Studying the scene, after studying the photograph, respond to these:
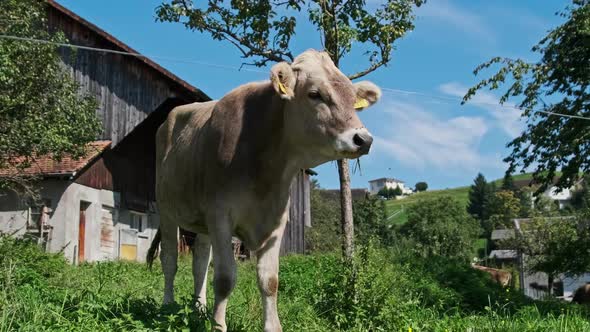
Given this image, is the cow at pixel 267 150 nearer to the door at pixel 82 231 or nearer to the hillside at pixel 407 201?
the door at pixel 82 231

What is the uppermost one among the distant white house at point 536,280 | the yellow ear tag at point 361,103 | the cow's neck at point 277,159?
the yellow ear tag at point 361,103

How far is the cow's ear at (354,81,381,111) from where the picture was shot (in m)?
5.54

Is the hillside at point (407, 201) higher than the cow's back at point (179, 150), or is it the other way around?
the hillside at point (407, 201)

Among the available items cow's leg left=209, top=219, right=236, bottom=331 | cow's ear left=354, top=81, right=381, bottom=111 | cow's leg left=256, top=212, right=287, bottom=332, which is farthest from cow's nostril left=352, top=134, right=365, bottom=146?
cow's leg left=209, top=219, right=236, bottom=331

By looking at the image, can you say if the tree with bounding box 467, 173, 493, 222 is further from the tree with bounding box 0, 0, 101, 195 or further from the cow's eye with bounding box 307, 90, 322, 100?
the cow's eye with bounding box 307, 90, 322, 100

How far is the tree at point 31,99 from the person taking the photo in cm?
1295

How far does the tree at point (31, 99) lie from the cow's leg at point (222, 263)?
26.2 feet

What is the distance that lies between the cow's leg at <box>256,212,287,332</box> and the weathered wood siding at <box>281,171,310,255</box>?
25017 mm

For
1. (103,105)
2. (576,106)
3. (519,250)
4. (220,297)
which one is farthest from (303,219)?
(220,297)

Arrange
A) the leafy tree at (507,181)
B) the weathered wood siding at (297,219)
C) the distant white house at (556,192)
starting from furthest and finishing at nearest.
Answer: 1. the weathered wood siding at (297,219)
2. the distant white house at (556,192)
3. the leafy tree at (507,181)

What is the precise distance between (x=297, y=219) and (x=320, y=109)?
88.5 feet

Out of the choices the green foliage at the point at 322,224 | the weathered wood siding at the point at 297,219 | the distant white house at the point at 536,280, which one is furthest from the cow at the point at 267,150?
the green foliage at the point at 322,224

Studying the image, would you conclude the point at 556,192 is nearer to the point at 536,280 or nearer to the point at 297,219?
the point at 297,219

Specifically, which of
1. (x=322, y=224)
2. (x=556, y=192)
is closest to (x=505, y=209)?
(x=322, y=224)
